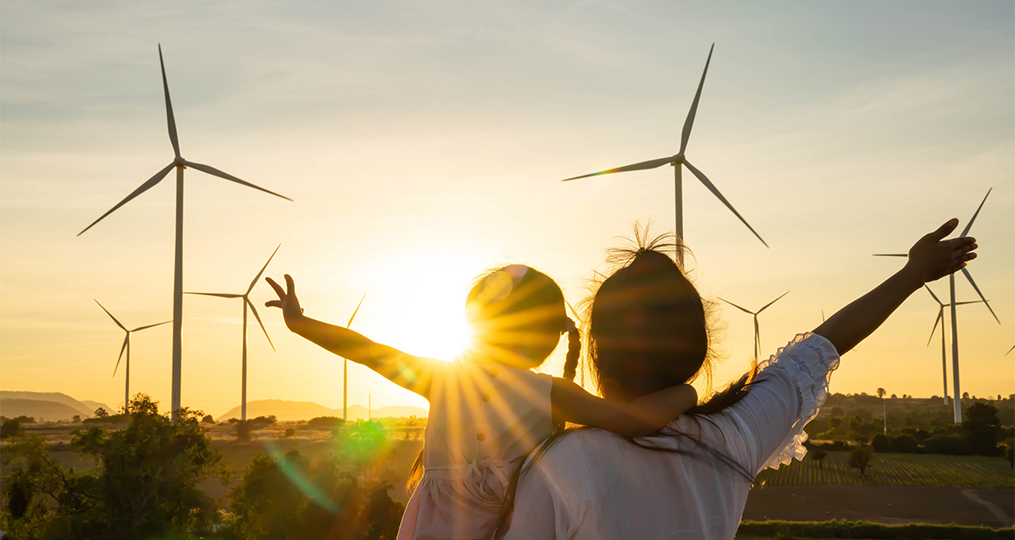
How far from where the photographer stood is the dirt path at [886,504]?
113375 mm

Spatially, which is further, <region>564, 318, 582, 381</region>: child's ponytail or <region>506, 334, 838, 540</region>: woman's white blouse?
<region>564, 318, 582, 381</region>: child's ponytail

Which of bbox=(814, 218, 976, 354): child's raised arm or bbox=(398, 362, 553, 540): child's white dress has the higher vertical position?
bbox=(814, 218, 976, 354): child's raised arm

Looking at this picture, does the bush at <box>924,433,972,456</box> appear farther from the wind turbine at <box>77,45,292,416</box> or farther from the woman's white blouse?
the woman's white blouse

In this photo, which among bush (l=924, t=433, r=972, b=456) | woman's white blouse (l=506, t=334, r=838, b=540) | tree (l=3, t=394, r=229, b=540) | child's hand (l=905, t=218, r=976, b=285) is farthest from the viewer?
bush (l=924, t=433, r=972, b=456)

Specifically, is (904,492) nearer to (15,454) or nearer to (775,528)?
(775,528)

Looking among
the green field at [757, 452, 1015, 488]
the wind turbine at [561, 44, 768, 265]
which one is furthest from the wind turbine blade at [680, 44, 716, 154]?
the green field at [757, 452, 1015, 488]

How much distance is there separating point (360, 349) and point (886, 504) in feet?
444

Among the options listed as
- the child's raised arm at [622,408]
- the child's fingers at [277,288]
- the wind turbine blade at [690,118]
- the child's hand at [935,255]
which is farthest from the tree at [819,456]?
the child's raised arm at [622,408]

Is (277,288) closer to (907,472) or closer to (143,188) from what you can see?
(143,188)

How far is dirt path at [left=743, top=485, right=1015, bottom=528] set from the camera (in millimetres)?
113375

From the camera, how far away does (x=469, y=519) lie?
388 centimetres

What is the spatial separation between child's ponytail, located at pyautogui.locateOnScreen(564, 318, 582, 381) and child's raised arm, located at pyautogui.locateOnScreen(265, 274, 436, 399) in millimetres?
1200

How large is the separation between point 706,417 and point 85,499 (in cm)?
5446

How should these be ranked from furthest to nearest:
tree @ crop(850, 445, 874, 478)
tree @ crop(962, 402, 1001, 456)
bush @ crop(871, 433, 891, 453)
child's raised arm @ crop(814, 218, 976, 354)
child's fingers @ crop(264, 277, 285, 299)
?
bush @ crop(871, 433, 891, 453) → tree @ crop(962, 402, 1001, 456) → tree @ crop(850, 445, 874, 478) → child's fingers @ crop(264, 277, 285, 299) → child's raised arm @ crop(814, 218, 976, 354)
